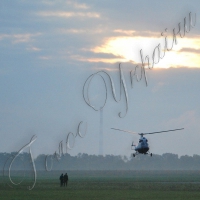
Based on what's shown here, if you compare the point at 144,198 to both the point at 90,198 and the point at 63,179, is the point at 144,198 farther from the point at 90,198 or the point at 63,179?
the point at 63,179

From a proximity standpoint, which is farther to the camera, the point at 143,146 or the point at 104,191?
the point at 143,146

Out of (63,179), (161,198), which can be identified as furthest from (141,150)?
(161,198)

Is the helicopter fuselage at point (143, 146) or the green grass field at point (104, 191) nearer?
the green grass field at point (104, 191)

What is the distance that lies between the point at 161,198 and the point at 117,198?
3795 millimetres

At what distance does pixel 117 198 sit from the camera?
50875 mm

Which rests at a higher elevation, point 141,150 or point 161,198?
point 141,150

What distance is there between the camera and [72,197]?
172ft

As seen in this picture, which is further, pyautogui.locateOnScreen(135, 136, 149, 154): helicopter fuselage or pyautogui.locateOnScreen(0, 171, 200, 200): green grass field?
pyautogui.locateOnScreen(135, 136, 149, 154): helicopter fuselage

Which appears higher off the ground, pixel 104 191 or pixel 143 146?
pixel 143 146

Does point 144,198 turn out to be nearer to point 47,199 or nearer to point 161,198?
point 161,198

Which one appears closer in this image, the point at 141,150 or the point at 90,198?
the point at 90,198

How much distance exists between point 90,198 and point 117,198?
2.34m

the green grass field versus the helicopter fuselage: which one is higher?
the helicopter fuselage

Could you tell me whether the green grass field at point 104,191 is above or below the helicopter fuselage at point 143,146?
below
